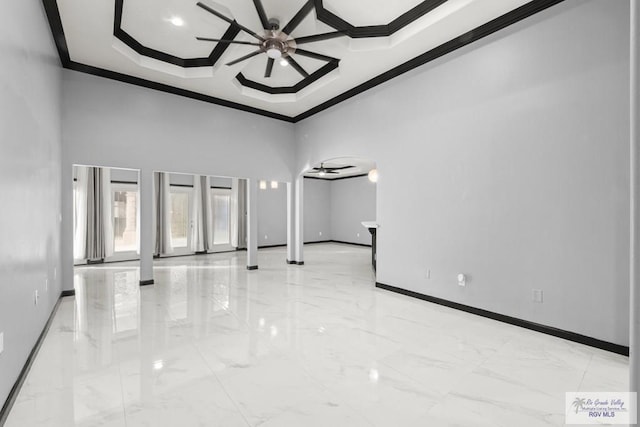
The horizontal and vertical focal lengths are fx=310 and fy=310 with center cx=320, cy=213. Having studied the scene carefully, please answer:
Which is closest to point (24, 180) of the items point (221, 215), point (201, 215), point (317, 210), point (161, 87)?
point (161, 87)

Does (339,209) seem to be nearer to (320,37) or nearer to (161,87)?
(161,87)

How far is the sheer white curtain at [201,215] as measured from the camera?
358 inches

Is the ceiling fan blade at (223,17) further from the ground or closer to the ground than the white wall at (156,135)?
further from the ground

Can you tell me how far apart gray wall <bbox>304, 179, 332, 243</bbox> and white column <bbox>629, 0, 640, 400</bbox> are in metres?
11.5

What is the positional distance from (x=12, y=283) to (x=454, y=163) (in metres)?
4.59

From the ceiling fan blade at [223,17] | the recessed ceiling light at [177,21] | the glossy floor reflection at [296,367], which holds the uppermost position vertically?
the recessed ceiling light at [177,21]

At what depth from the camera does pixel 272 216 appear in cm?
1113

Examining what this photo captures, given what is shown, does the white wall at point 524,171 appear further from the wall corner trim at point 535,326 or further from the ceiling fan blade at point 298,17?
the ceiling fan blade at point 298,17

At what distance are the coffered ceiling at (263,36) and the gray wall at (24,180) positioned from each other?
2.12 feet

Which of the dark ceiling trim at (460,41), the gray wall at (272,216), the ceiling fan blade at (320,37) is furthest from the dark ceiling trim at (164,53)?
the gray wall at (272,216)

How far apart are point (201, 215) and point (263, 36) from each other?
21.2ft

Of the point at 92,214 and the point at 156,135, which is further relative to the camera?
the point at 92,214

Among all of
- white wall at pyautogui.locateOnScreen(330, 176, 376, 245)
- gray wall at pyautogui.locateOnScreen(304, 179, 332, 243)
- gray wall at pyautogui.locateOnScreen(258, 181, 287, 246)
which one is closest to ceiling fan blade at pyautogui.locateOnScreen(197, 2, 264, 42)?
gray wall at pyautogui.locateOnScreen(258, 181, 287, 246)

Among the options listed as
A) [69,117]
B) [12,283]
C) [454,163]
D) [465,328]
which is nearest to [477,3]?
[454,163]
